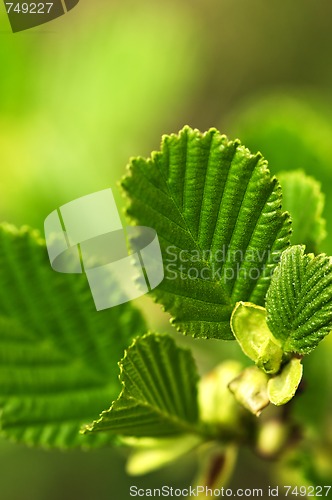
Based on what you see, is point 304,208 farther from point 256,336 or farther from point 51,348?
point 51,348

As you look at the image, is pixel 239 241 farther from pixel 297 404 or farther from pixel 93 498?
pixel 93 498

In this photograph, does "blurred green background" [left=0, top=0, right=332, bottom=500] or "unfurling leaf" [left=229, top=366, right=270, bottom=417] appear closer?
"unfurling leaf" [left=229, top=366, right=270, bottom=417]

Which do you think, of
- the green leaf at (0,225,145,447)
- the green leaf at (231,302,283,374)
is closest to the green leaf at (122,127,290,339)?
the green leaf at (231,302,283,374)

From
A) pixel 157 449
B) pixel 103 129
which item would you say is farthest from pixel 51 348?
pixel 103 129

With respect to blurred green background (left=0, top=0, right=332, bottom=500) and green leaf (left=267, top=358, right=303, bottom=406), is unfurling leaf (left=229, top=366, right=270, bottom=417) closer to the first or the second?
green leaf (left=267, top=358, right=303, bottom=406)

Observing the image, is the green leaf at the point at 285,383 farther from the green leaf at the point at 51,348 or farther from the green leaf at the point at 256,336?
the green leaf at the point at 51,348

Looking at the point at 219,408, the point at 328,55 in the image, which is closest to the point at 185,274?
the point at 219,408
